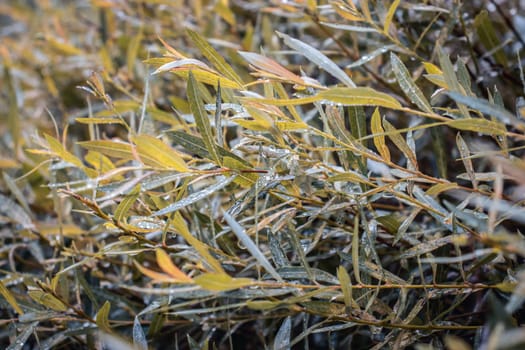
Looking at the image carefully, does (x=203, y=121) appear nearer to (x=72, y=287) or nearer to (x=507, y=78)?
(x=72, y=287)

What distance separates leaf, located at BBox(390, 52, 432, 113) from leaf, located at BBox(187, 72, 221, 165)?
0.21 meters

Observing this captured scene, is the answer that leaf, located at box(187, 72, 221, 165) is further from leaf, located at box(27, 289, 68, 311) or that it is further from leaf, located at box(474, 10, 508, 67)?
leaf, located at box(474, 10, 508, 67)

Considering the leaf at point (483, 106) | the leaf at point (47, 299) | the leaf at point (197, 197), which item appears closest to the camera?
the leaf at point (483, 106)

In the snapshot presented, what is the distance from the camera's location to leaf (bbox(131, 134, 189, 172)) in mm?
515

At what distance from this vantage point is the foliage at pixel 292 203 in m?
0.53

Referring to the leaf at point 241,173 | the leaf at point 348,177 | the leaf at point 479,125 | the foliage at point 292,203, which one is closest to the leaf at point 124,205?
the foliage at point 292,203

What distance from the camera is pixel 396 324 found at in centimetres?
57

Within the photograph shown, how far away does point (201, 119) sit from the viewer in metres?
0.56

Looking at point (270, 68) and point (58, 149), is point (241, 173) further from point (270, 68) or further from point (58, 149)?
point (58, 149)

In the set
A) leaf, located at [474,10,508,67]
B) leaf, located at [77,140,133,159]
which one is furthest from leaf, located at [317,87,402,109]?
leaf, located at [474,10,508,67]

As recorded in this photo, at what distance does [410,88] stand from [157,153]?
Answer: 272mm

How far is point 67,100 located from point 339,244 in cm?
101

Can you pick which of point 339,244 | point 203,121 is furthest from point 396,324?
point 203,121

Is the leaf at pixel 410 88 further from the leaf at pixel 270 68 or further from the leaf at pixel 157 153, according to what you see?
the leaf at pixel 157 153
